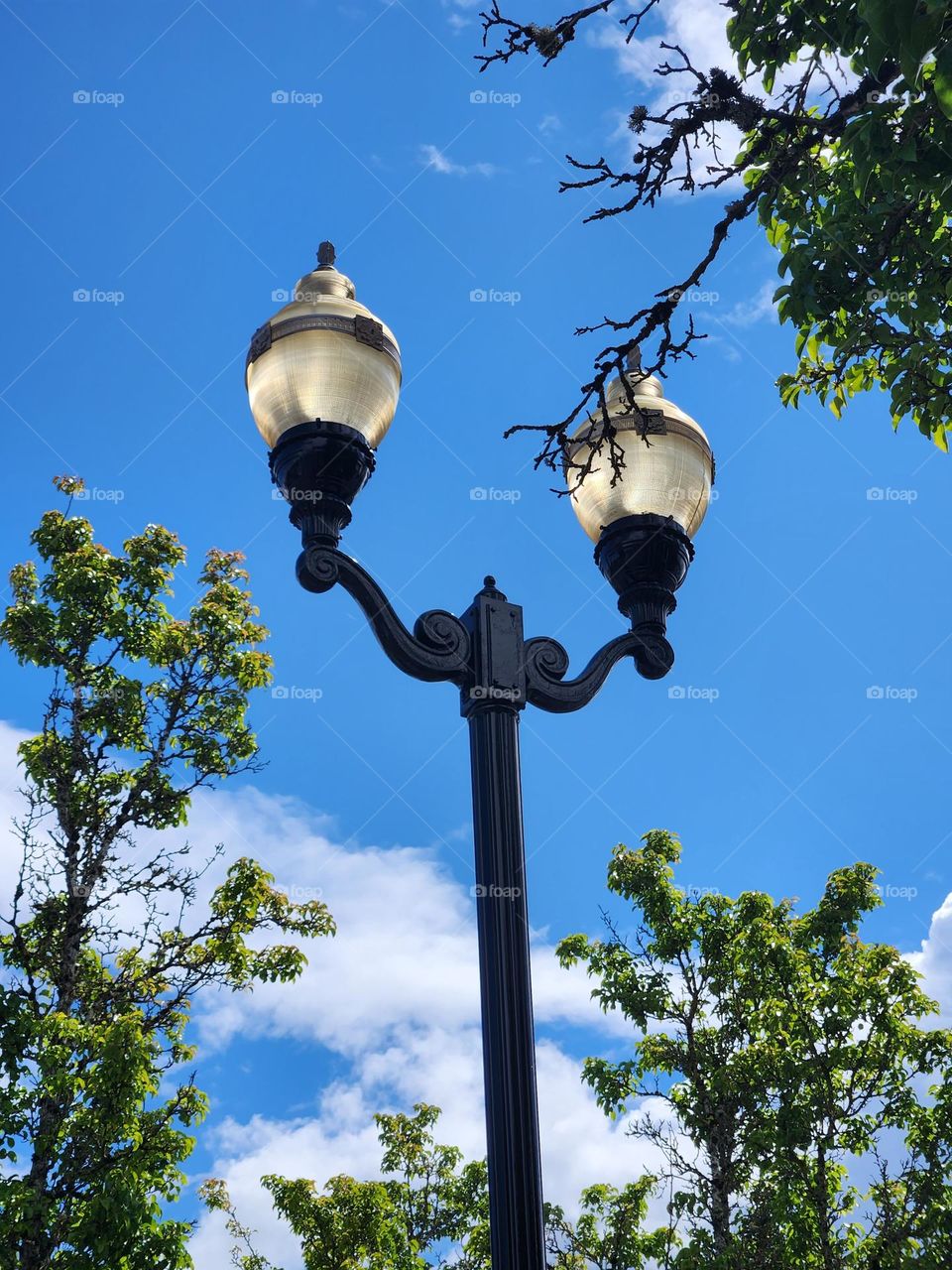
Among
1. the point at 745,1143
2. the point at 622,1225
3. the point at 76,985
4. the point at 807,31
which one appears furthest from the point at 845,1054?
the point at 807,31

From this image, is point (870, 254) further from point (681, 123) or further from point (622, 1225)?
point (622, 1225)

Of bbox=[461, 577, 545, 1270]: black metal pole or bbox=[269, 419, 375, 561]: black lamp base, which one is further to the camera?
bbox=[269, 419, 375, 561]: black lamp base

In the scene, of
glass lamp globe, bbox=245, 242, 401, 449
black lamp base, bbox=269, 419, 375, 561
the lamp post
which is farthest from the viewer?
glass lamp globe, bbox=245, 242, 401, 449

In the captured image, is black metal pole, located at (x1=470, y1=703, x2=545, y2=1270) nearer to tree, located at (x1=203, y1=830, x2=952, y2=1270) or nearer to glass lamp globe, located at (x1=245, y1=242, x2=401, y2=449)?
glass lamp globe, located at (x1=245, y1=242, x2=401, y2=449)

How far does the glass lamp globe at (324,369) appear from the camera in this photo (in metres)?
4.23

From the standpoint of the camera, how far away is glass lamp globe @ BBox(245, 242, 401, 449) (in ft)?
13.9

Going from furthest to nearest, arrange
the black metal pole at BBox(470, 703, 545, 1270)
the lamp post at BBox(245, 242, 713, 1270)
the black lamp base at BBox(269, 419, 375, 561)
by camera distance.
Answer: the black lamp base at BBox(269, 419, 375, 561)
the lamp post at BBox(245, 242, 713, 1270)
the black metal pole at BBox(470, 703, 545, 1270)

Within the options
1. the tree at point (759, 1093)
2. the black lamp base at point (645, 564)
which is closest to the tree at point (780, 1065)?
the tree at point (759, 1093)

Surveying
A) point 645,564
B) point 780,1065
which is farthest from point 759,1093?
point 645,564

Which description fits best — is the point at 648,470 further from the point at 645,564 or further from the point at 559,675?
the point at 559,675

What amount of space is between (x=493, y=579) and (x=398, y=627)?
49 centimetres

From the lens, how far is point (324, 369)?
4.22 metres

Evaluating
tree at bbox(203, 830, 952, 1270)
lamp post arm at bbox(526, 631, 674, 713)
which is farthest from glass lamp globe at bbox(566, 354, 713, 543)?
tree at bbox(203, 830, 952, 1270)

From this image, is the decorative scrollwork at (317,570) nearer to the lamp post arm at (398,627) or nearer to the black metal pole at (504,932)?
the lamp post arm at (398,627)
